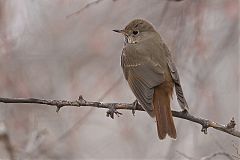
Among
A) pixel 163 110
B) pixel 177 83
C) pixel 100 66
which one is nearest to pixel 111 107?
pixel 163 110

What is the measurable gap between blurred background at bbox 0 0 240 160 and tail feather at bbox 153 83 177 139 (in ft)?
1.14

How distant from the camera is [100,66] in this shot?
6.45 metres

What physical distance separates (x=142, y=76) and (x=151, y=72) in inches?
3.0

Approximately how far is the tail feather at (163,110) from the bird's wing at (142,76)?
0.05m

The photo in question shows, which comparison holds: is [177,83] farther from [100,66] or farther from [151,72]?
[100,66]

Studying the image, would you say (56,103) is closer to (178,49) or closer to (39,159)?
(178,49)

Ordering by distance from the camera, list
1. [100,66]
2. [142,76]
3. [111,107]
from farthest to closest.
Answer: [100,66], [142,76], [111,107]

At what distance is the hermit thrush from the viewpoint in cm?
445

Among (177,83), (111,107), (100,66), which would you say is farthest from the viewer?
(100,66)

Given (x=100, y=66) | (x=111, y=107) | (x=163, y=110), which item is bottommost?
(x=100, y=66)

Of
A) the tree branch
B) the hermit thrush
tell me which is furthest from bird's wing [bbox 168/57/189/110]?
the tree branch

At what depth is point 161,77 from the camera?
479cm

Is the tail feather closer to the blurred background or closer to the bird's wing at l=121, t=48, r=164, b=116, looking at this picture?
the bird's wing at l=121, t=48, r=164, b=116

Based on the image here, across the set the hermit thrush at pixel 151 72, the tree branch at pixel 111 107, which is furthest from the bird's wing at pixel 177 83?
the tree branch at pixel 111 107
